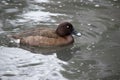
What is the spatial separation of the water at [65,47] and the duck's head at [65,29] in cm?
29

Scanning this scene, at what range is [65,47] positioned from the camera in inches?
460

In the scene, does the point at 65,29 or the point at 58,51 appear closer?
the point at 58,51

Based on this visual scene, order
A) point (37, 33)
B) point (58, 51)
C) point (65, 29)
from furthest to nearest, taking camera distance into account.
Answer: point (65, 29) → point (37, 33) → point (58, 51)

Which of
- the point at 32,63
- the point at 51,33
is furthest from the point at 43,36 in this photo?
the point at 32,63

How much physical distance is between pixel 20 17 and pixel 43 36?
209cm

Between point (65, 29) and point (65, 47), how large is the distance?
0.59m

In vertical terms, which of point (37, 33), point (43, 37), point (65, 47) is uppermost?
point (37, 33)

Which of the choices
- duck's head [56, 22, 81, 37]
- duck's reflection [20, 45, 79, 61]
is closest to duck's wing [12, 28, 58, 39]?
duck's head [56, 22, 81, 37]

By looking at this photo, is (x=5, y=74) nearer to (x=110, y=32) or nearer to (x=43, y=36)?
(x=43, y=36)

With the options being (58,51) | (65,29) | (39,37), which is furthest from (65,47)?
(39,37)

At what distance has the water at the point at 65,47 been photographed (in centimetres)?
958

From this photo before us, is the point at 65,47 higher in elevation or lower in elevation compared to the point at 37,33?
lower

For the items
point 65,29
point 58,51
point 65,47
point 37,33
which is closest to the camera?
point 58,51

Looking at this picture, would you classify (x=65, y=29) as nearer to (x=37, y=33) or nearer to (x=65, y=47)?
(x=65, y=47)
